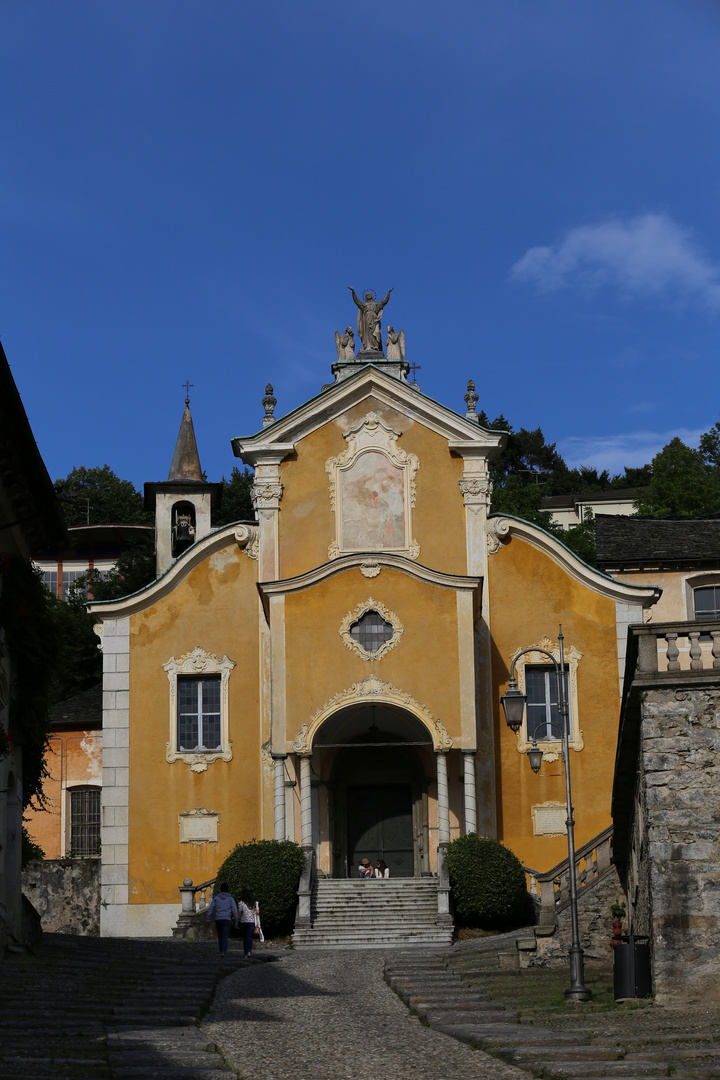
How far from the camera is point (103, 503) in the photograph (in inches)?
3066

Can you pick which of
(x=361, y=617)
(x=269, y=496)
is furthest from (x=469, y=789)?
(x=269, y=496)

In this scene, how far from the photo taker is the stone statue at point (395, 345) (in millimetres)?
39938

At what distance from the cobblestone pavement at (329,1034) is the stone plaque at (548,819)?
12.0m

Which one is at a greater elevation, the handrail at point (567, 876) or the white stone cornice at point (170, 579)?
the white stone cornice at point (170, 579)

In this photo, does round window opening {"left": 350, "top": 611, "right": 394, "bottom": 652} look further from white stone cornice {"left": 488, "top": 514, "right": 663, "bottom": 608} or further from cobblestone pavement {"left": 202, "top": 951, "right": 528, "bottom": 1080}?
cobblestone pavement {"left": 202, "top": 951, "right": 528, "bottom": 1080}

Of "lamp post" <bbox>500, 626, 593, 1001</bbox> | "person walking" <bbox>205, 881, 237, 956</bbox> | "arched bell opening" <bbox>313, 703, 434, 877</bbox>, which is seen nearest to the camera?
"lamp post" <bbox>500, 626, 593, 1001</bbox>

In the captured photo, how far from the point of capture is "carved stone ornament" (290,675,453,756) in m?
32.5

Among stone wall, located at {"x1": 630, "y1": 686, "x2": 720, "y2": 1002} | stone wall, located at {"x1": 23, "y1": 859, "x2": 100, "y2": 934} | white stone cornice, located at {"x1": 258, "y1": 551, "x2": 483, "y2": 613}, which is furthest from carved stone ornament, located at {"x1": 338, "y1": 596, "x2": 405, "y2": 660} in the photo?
stone wall, located at {"x1": 630, "y1": 686, "x2": 720, "y2": 1002}

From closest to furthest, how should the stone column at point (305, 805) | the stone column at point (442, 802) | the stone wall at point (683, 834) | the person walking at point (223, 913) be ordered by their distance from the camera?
1. the stone wall at point (683, 834)
2. the person walking at point (223, 913)
3. the stone column at point (442, 802)
4. the stone column at point (305, 805)

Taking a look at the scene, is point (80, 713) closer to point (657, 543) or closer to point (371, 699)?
point (371, 699)

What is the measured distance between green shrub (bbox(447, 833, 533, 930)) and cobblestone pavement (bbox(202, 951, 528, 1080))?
7.11 m

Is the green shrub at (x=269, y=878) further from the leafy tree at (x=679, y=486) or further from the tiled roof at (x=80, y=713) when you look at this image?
the leafy tree at (x=679, y=486)

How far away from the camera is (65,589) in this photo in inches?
2881

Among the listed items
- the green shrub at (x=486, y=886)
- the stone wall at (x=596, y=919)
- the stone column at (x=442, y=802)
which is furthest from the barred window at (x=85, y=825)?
the stone wall at (x=596, y=919)
